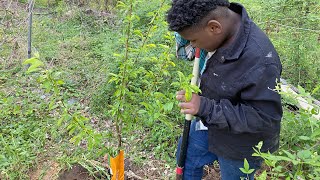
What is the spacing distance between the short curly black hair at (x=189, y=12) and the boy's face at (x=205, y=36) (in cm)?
5

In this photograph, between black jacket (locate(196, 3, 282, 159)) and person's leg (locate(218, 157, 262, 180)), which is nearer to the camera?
black jacket (locate(196, 3, 282, 159))

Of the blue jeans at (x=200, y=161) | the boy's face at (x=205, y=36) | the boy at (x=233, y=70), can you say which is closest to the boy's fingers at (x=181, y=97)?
the boy at (x=233, y=70)

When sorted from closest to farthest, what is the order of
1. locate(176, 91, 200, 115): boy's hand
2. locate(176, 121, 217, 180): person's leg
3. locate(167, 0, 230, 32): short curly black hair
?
1. locate(167, 0, 230, 32): short curly black hair
2. locate(176, 91, 200, 115): boy's hand
3. locate(176, 121, 217, 180): person's leg

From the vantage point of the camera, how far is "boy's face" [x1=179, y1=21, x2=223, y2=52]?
5.14 feet

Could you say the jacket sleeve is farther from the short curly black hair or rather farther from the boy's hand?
the short curly black hair

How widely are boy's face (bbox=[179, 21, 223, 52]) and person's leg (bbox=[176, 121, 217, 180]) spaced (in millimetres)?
710

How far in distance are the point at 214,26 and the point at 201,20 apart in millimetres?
83

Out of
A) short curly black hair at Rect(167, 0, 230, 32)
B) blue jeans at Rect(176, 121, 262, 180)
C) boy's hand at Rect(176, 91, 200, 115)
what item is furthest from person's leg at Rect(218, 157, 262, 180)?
short curly black hair at Rect(167, 0, 230, 32)

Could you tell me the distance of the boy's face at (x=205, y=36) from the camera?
1.57 m

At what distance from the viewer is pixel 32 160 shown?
312 cm

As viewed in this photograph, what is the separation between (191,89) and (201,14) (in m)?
0.37

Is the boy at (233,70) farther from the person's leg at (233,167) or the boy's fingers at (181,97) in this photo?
the person's leg at (233,167)

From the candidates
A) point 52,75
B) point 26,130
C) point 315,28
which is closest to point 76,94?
point 26,130

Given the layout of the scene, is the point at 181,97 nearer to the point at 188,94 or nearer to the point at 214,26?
the point at 188,94
